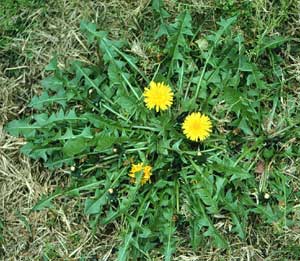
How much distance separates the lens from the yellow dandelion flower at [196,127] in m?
3.55

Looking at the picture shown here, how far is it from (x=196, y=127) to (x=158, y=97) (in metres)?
0.27

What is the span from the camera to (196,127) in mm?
3559

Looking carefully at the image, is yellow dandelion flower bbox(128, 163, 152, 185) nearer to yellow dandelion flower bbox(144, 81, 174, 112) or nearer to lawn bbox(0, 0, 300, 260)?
lawn bbox(0, 0, 300, 260)

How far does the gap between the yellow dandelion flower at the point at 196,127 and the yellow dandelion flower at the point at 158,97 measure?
5.8 inches

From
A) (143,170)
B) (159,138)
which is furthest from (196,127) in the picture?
(143,170)

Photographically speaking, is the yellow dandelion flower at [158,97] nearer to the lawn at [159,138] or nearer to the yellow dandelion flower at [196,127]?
the lawn at [159,138]

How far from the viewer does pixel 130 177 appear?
370cm

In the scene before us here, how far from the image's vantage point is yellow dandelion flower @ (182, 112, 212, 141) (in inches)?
140

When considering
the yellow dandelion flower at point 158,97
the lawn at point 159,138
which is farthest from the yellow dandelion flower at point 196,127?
the yellow dandelion flower at point 158,97

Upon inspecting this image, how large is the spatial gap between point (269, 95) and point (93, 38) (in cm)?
108

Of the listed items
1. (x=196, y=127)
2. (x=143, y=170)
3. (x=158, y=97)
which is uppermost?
(x=158, y=97)

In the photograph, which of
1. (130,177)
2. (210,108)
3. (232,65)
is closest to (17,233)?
(130,177)

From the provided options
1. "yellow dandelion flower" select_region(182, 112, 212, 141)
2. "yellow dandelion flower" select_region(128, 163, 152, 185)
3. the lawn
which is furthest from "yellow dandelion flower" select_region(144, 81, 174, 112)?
"yellow dandelion flower" select_region(128, 163, 152, 185)

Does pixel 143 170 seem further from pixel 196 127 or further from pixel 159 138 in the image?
pixel 196 127
